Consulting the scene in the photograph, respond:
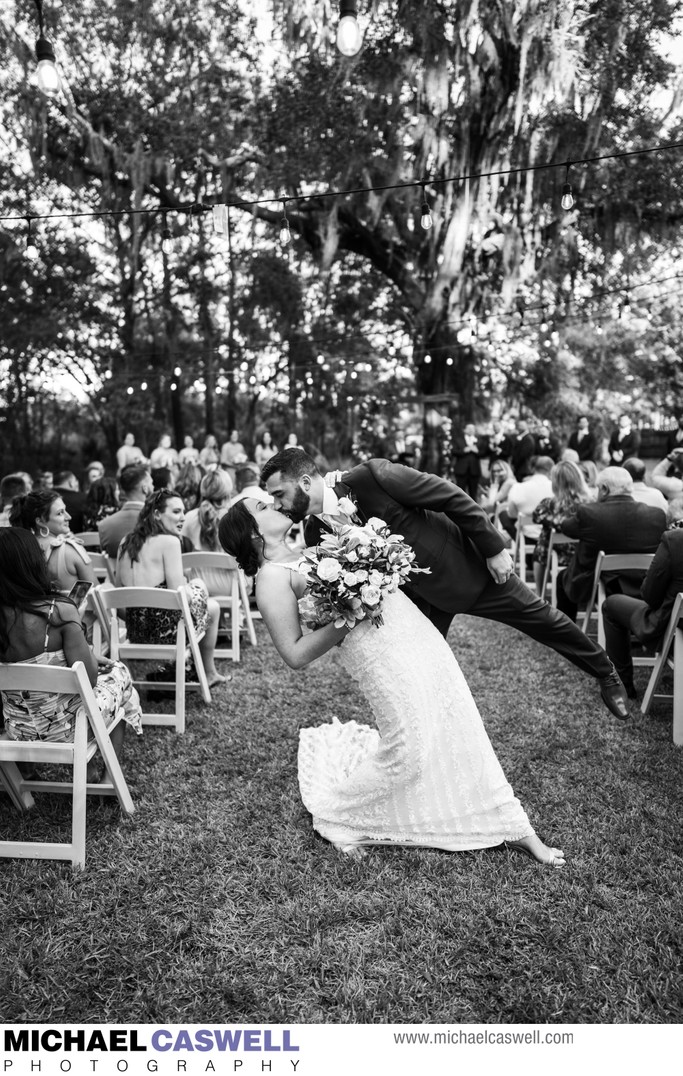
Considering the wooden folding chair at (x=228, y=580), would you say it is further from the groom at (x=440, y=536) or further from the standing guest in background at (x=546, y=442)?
the standing guest in background at (x=546, y=442)

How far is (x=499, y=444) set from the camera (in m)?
13.7

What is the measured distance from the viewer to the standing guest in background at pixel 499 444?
13.3 m

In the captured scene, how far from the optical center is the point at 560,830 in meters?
2.99

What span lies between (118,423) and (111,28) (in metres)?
8.53

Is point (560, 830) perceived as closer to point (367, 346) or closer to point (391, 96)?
point (391, 96)

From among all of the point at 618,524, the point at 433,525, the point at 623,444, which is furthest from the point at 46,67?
the point at 623,444

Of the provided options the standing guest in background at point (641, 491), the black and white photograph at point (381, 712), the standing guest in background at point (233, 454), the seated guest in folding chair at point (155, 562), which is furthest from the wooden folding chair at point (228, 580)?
the standing guest in background at point (233, 454)

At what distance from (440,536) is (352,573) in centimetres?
89

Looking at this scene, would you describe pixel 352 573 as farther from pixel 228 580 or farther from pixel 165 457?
pixel 165 457

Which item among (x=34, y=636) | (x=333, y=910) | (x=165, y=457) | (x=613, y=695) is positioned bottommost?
(x=333, y=910)

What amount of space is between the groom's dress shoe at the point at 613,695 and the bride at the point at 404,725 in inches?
42.0

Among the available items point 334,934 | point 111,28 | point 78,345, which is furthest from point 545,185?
point 334,934

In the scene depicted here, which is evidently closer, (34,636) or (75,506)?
(34,636)

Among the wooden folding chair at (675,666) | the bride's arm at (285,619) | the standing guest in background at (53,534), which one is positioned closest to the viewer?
the bride's arm at (285,619)
